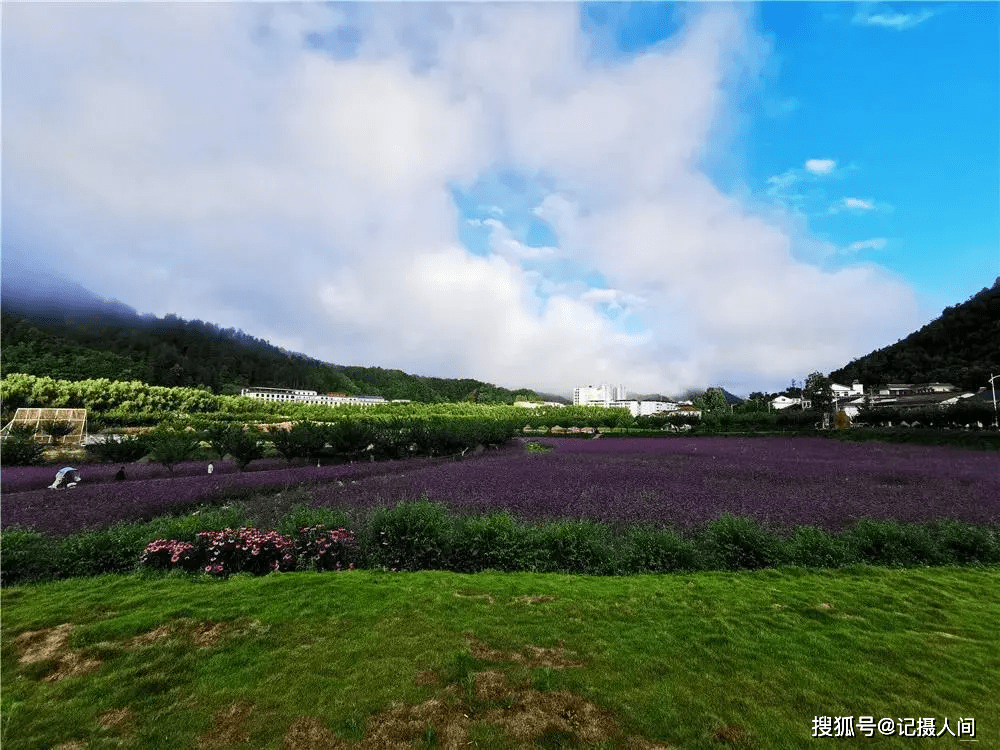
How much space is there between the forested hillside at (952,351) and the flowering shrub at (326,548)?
9421cm

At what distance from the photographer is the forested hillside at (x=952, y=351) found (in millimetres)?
71500

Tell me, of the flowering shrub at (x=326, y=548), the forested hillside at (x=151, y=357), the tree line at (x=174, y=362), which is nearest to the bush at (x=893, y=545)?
the flowering shrub at (x=326, y=548)

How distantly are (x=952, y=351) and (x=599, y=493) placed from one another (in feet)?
353

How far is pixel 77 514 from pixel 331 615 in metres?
7.61

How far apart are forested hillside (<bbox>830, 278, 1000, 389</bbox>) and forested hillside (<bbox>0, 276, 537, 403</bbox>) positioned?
98011 millimetres

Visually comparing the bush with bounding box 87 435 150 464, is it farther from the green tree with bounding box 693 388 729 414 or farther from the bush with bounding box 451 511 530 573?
the green tree with bounding box 693 388 729 414

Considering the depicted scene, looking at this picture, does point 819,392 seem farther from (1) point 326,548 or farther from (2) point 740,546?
(1) point 326,548

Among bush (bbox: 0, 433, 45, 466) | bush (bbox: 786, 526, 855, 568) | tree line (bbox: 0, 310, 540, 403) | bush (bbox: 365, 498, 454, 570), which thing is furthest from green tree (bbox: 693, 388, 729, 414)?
bush (bbox: 0, 433, 45, 466)

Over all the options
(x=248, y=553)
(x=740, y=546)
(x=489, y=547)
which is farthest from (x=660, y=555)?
(x=248, y=553)

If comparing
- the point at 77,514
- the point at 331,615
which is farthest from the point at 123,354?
the point at 331,615

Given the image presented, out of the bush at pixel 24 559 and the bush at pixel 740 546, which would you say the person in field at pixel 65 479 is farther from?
the bush at pixel 740 546

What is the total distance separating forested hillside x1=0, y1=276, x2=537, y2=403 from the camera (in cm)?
5703

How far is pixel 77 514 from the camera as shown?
28.4 ft

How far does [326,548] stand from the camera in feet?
21.5
